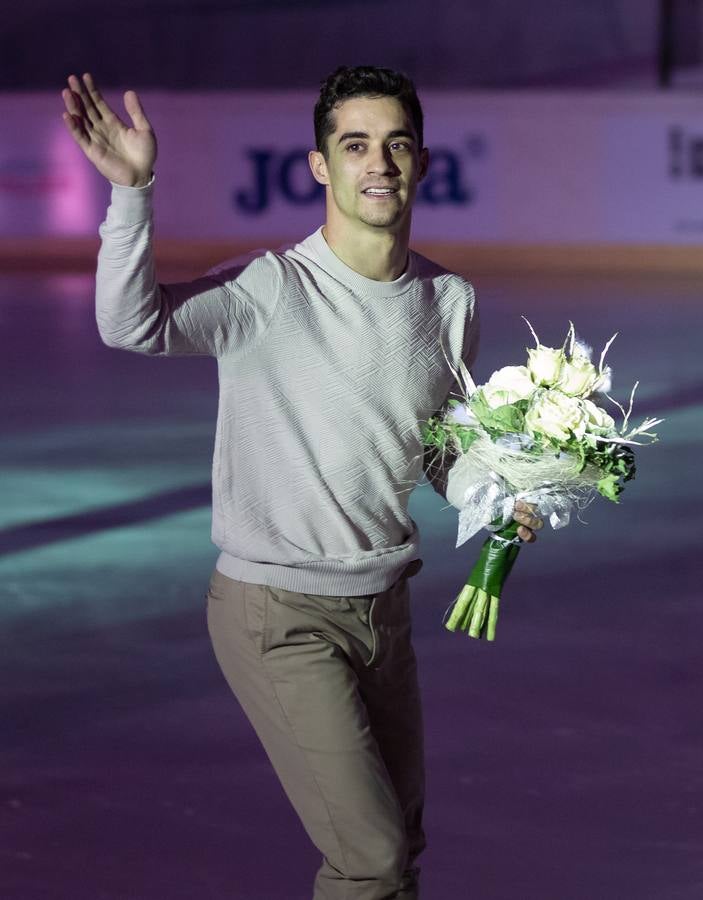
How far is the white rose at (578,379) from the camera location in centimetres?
334

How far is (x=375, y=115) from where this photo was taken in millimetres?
3332

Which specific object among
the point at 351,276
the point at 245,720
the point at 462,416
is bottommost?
the point at 245,720

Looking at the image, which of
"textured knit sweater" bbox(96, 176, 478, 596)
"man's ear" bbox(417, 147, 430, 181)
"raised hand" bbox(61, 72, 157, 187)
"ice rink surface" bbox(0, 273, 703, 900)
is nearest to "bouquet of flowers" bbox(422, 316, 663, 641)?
"textured knit sweater" bbox(96, 176, 478, 596)

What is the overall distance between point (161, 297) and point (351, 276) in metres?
0.40

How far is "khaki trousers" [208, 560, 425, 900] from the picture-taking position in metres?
3.13

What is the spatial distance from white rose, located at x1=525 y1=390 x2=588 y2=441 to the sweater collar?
1.11 feet

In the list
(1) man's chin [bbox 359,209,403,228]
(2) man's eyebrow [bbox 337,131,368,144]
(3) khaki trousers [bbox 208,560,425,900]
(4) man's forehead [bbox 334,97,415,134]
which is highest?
(4) man's forehead [bbox 334,97,415,134]

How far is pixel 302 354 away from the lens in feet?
10.7

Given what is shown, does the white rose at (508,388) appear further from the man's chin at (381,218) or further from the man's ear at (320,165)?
the man's ear at (320,165)

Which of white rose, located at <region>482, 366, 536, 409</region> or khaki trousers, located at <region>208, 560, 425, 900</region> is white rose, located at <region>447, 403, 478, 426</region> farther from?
khaki trousers, located at <region>208, 560, 425, 900</region>

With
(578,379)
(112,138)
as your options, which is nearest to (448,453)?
(578,379)

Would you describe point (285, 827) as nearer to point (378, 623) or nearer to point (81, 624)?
point (378, 623)

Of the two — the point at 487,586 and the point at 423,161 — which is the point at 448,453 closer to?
the point at 487,586

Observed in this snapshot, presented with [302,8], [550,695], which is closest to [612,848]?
[550,695]
